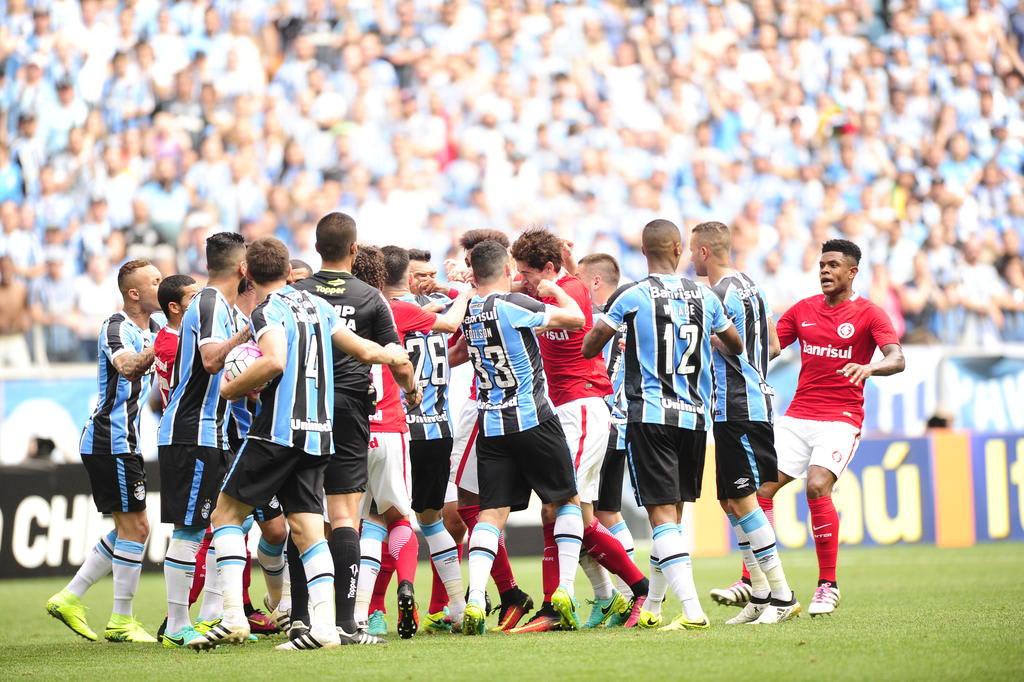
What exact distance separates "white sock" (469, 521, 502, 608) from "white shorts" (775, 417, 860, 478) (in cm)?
227

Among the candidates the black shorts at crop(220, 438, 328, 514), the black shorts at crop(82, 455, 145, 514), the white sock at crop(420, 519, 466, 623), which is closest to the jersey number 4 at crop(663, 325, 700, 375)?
the white sock at crop(420, 519, 466, 623)

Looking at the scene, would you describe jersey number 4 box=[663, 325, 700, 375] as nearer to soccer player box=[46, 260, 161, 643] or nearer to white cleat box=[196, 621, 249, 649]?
white cleat box=[196, 621, 249, 649]

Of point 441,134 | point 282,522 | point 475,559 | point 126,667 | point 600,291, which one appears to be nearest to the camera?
point 126,667

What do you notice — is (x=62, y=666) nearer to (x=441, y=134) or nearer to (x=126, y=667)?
(x=126, y=667)

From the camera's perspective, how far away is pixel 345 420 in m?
8.44

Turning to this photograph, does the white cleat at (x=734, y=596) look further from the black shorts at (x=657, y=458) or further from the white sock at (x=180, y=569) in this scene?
the white sock at (x=180, y=569)

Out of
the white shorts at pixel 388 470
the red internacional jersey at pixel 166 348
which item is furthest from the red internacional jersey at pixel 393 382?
the red internacional jersey at pixel 166 348

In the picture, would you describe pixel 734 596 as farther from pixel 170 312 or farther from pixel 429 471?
pixel 170 312

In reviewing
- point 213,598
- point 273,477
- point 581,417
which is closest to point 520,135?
point 581,417

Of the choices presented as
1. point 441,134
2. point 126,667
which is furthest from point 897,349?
point 441,134

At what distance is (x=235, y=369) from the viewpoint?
786 cm

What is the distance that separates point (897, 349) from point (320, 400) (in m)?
4.13

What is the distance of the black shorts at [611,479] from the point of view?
999cm

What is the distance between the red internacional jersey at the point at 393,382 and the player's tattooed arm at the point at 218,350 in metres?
0.97
